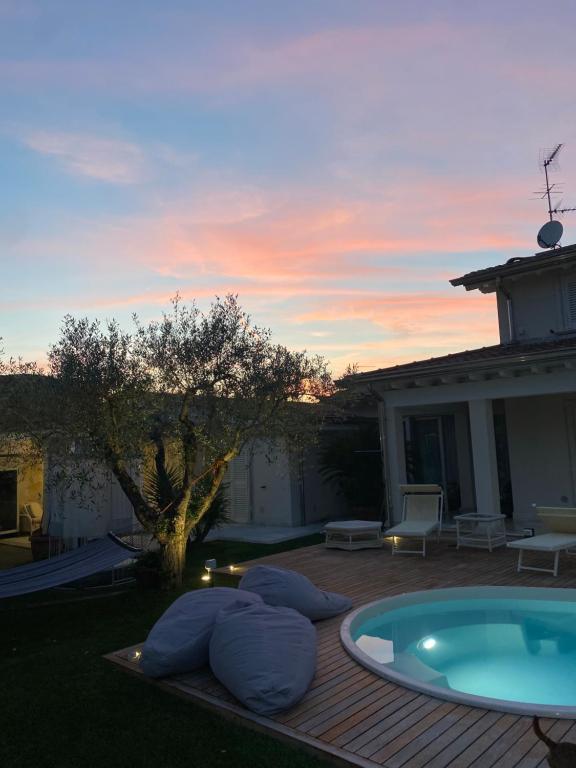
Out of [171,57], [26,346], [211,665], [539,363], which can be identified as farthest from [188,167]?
[211,665]

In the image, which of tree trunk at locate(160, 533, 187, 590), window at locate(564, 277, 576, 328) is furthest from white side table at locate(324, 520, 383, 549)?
window at locate(564, 277, 576, 328)

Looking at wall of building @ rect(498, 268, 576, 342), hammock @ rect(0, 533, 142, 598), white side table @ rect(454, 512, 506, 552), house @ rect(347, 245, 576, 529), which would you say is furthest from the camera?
wall of building @ rect(498, 268, 576, 342)

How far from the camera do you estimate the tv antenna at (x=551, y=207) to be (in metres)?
16.1

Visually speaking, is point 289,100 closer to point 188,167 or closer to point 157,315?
point 188,167

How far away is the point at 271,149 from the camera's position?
11586 millimetres

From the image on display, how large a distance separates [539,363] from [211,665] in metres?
8.41

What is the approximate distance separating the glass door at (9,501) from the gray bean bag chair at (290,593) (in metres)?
12.2

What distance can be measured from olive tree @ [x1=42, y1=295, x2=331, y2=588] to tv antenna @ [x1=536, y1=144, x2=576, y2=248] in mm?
10431

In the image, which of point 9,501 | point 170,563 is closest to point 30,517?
point 9,501

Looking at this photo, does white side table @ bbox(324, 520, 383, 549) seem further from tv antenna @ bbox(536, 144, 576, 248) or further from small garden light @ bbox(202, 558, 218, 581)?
tv antenna @ bbox(536, 144, 576, 248)

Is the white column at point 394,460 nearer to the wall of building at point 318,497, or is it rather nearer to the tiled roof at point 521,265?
the wall of building at point 318,497

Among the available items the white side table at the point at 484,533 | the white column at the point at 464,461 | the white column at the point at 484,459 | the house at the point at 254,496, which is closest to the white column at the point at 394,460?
the white side table at the point at 484,533

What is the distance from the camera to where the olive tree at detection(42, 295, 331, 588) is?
7707 mm

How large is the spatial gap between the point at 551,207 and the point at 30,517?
1846 cm
